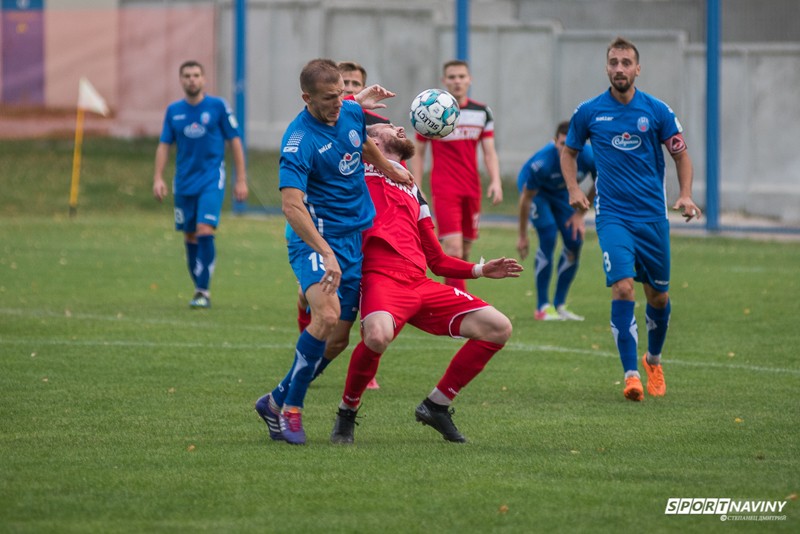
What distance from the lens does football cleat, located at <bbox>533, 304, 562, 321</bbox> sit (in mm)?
12852

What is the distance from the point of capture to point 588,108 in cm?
915

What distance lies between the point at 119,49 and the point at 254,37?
299cm

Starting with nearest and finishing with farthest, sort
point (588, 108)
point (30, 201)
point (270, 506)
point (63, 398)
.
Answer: point (270, 506)
point (63, 398)
point (588, 108)
point (30, 201)

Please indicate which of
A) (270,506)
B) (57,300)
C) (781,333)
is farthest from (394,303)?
(57,300)

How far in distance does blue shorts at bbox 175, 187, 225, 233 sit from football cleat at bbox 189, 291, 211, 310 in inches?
30.0

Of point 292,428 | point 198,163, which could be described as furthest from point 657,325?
point 198,163

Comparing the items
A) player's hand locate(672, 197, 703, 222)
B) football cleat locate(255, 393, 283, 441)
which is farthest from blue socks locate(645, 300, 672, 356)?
football cleat locate(255, 393, 283, 441)

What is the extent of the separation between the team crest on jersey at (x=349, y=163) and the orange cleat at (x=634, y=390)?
259cm

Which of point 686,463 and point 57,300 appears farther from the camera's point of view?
point 57,300

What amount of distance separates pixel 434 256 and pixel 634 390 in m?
1.90

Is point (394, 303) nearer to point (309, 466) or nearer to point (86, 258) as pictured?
point (309, 466)

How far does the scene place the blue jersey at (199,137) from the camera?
1384cm

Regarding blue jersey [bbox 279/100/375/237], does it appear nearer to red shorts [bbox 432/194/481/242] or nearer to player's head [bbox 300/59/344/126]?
player's head [bbox 300/59/344/126]

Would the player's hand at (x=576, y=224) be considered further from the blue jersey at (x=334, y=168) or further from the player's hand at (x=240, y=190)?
the blue jersey at (x=334, y=168)
